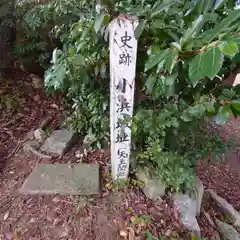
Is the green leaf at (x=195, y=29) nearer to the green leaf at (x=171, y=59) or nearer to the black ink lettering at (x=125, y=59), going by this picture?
the green leaf at (x=171, y=59)

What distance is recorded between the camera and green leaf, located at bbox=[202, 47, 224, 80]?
682mm

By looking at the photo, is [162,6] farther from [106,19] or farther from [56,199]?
[56,199]

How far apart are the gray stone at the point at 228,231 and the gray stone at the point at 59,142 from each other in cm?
150

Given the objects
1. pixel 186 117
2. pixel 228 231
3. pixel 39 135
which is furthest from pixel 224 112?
pixel 39 135

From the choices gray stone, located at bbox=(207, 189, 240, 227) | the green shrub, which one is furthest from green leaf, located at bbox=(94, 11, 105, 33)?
gray stone, located at bbox=(207, 189, 240, 227)

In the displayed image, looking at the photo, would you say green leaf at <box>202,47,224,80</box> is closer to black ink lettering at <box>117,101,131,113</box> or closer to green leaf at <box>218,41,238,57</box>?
green leaf at <box>218,41,238,57</box>

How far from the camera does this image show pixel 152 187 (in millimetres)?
1863

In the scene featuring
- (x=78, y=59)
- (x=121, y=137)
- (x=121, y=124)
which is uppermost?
(x=78, y=59)

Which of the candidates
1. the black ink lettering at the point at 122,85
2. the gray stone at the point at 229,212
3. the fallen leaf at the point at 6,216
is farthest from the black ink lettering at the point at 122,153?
the gray stone at the point at 229,212

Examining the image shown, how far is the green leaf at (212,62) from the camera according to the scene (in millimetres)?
682

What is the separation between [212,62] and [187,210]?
149 cm

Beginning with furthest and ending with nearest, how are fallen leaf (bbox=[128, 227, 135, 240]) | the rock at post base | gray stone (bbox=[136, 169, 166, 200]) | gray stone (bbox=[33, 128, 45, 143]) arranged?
gray stone (bbox=[33, 128, 45, 143])
the rock at post base
gray stone (bbox=[136, 169, 166, 200])
fallen leaf (bbox=[128, 227, 135, 240])

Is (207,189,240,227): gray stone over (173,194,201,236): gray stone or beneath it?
beneath

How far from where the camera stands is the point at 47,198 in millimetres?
1796
